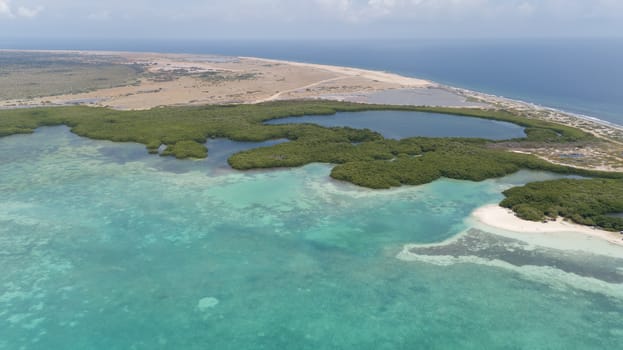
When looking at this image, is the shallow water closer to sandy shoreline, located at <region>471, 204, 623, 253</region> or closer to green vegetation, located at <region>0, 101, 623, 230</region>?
sandy shoreline, located at <region>471, 204, 623, 253</region>

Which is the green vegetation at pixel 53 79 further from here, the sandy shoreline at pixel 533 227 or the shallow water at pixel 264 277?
the sandy shoreline at pixel 533 227

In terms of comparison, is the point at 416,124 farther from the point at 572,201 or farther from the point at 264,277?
the point at 264,277

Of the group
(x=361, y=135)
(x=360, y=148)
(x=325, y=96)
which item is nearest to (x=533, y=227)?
(x=360, y=148)

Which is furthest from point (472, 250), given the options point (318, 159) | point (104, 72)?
point (104, 72)

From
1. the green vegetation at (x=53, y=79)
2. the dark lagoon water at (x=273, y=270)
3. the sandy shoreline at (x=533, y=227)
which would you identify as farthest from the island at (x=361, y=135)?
the dark lagoon water at (x=273, y=270)

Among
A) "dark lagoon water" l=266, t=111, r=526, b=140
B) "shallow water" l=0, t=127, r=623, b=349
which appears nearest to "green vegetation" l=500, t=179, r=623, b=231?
"shallow water" l=0, t=127, r=623, b=349

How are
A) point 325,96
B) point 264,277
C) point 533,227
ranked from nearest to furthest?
point 264,277 < point 533,227 < point 325,96
